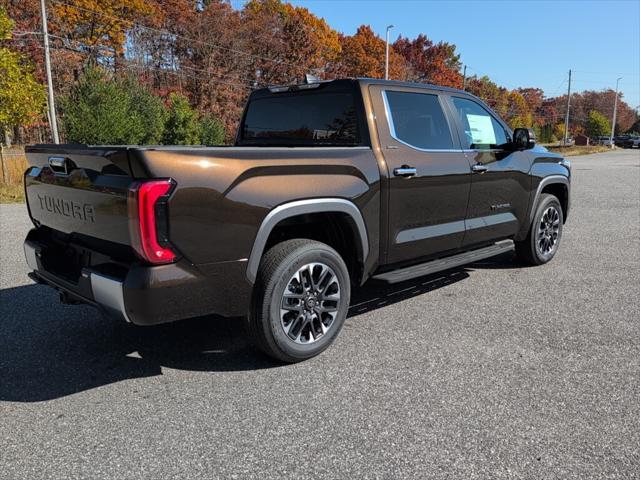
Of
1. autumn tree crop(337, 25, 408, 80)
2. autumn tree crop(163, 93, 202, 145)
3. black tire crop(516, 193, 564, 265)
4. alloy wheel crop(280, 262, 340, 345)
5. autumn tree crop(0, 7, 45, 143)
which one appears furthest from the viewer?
autumn tree crop(337, 25, 408, 80)

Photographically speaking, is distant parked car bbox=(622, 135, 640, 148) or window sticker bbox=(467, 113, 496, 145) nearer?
window sticker bbox=(467, 113, 496, 145)

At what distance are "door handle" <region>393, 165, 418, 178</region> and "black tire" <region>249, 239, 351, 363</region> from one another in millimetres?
821

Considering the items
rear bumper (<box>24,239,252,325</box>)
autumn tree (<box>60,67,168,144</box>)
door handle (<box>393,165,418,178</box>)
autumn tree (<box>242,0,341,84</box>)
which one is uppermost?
autumn tree (<box>242,0,341,84</box>)

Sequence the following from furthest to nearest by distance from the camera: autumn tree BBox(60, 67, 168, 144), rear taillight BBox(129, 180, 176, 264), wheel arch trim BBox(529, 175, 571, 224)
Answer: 1. autumn tree BBox(60, 67, 168, 144)
2. wheel arch trim BBox(529, 175, 571, 224)
3. rear taillight BBox(129, 180, 176, 264)

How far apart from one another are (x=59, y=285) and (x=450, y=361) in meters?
2.59

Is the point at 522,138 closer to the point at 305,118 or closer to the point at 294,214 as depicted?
the point at 305,118

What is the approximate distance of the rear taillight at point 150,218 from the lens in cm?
267

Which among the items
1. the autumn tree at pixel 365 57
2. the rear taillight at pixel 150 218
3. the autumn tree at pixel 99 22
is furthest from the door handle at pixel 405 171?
the autumn tree at pixel 365 57

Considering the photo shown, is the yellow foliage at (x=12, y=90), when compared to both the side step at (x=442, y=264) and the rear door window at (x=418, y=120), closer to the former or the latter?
the rear door window at (x=418, y=120)

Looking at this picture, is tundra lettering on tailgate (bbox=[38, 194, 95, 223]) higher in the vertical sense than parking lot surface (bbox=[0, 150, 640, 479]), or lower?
higher

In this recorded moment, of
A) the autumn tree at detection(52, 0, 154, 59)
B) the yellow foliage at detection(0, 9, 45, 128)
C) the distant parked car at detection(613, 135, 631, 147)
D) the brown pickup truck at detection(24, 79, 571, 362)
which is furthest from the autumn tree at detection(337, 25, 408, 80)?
the brown pickup truck at detection(24, 79, 571, 362)

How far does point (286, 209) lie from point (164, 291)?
885 mm

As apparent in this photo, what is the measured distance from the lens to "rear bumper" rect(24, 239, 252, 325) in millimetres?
2768

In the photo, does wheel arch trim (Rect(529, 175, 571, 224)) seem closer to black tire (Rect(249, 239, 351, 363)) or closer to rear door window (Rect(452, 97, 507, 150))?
rear door window (Rect(452, 97, 507, 150))
